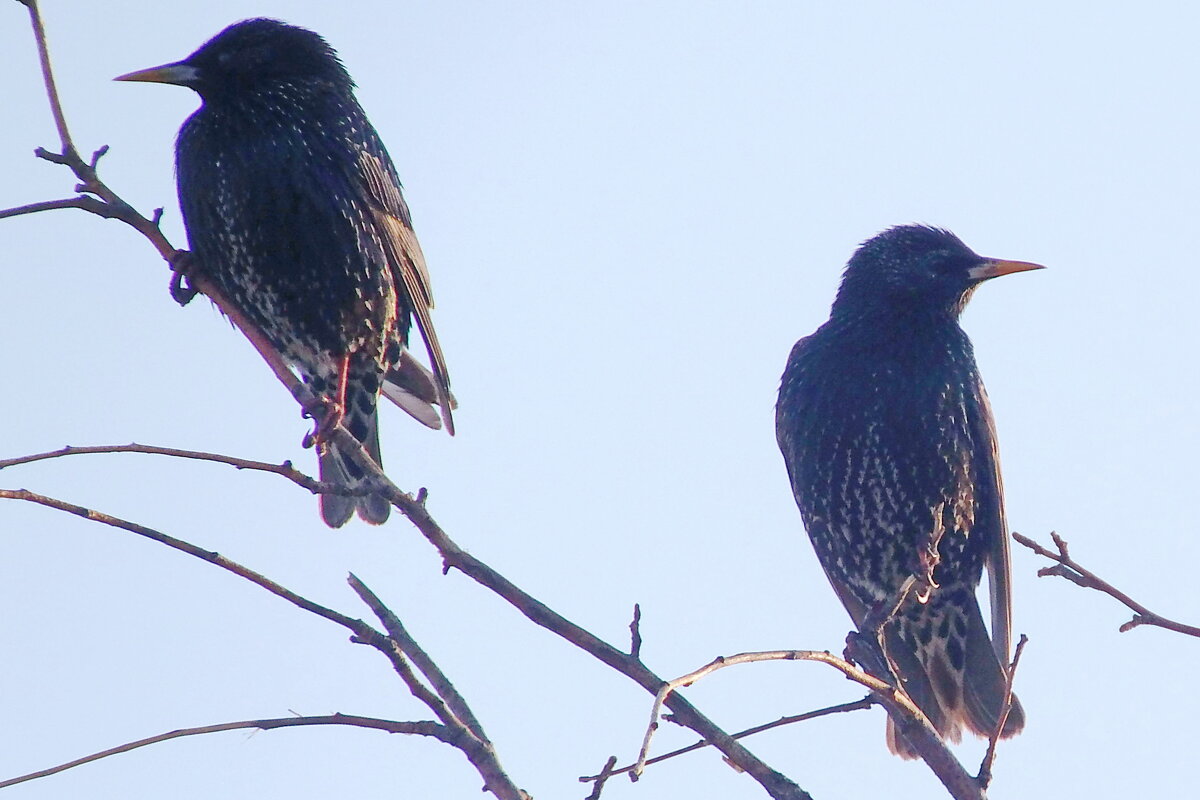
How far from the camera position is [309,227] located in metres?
5.07

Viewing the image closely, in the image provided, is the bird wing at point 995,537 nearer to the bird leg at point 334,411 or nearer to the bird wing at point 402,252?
the bird wing at point 402,252

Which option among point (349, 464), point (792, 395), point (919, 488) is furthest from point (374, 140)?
point (919, 488)

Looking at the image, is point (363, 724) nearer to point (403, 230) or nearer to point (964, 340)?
point (403, 230)

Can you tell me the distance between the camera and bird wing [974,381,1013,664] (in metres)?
5.59

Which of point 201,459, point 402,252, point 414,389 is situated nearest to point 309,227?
point 402,252

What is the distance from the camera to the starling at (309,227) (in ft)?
16.4

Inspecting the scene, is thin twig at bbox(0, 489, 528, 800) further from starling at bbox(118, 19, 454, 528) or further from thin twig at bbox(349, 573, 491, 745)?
starling at bbox(118, 19, 454, 528)

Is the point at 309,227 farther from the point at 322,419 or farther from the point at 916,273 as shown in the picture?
the point at 916,273

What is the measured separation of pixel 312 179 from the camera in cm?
513

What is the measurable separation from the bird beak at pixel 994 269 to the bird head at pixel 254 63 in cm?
250

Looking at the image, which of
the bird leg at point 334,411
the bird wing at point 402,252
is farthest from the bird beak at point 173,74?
the bird leg at point 334,411

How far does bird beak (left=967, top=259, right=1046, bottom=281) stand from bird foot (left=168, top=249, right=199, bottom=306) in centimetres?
301

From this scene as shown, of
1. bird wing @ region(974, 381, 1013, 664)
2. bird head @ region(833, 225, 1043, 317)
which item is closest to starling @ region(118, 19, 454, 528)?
bird head @ region(833, 225, 1043, 317)

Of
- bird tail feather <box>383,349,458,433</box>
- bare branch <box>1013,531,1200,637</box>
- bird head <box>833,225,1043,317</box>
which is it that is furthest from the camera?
bird head <box>833,225,1043,317</box>
